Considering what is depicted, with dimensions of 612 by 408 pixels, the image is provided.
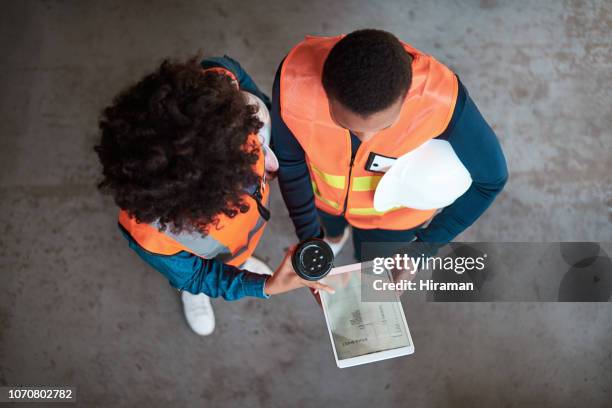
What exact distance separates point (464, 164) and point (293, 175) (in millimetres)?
534

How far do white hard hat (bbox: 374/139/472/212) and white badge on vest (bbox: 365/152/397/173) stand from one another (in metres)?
0.02

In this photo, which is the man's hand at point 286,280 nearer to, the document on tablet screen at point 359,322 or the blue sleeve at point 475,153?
the document on tablet screen at point 359,322

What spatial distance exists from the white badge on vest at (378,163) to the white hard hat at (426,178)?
0.06 feet

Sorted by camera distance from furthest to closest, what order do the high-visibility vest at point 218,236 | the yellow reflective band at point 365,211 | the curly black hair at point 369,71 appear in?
the yellow reflective band at point 365,211 < the high-visibility vest at point 218,236 < the curly black hair at point 369,71

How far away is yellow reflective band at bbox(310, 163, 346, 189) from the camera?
53.1 inches

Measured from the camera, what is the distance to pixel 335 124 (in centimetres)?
114

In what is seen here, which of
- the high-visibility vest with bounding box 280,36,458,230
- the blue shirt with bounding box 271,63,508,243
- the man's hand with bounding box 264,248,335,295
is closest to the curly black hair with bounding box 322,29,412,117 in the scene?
the high-visibility vest with bounding box 280,36,458,230

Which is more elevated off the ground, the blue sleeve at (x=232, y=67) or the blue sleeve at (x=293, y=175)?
the blue sleeve at (x=232, y=67)

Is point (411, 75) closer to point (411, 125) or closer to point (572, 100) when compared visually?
point (411, 125)

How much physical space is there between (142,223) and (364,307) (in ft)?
2.93

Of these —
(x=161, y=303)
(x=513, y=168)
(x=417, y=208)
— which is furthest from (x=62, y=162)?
(x=513, y=168)

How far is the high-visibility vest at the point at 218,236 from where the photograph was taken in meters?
1.17

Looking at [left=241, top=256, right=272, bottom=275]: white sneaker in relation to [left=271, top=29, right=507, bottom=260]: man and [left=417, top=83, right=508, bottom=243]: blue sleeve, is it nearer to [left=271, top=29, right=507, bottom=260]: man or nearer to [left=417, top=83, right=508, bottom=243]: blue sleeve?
[left=271, top=29, right=507, bottom=260]: man

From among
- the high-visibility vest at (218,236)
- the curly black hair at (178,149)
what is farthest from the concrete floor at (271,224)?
the curly black hair at (178,149)
